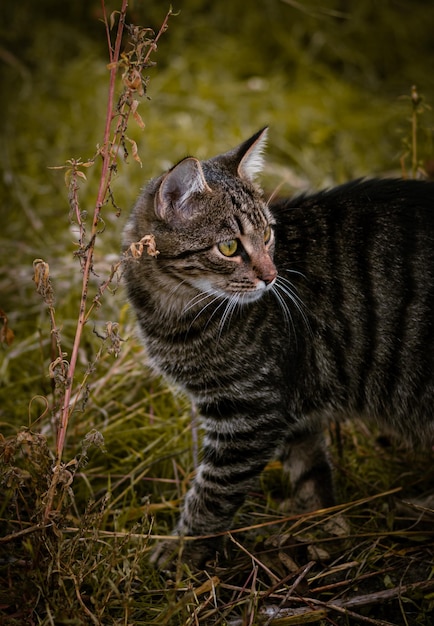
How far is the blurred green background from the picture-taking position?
3.90m

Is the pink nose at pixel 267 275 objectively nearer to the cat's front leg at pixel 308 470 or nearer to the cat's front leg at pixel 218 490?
the cat's front leg at pixel 218 490

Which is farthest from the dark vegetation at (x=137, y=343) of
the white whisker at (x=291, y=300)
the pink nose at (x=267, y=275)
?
the white whisker at (x=291, y=300)

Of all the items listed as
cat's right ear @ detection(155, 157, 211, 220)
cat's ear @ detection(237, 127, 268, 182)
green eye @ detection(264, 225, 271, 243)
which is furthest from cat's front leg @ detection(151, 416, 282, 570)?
cat's ear @ detection(237, 127, 268, 182)

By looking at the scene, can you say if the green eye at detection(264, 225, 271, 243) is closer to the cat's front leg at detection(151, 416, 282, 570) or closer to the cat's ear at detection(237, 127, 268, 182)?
the cat's ear at detection(237, 127, 268, 182)

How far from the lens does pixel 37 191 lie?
175 inches

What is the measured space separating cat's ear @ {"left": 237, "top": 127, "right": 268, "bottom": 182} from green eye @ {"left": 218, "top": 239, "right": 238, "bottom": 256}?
326mm

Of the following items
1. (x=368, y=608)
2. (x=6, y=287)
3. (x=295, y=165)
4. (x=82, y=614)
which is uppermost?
(x=295, y=165)

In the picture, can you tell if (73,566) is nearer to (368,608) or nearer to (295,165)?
(368,608)

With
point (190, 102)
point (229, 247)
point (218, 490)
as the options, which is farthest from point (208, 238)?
point (190, 102)

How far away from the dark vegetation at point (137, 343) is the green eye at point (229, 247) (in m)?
0.40

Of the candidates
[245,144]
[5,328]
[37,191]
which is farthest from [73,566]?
[37,191]

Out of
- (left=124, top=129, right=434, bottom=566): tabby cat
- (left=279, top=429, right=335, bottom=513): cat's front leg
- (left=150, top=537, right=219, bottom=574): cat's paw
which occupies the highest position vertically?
(left=124, top=129, right=434, bottom=566): tabby cat

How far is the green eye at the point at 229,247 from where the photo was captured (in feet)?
7.81

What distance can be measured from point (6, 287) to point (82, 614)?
1997 mm
